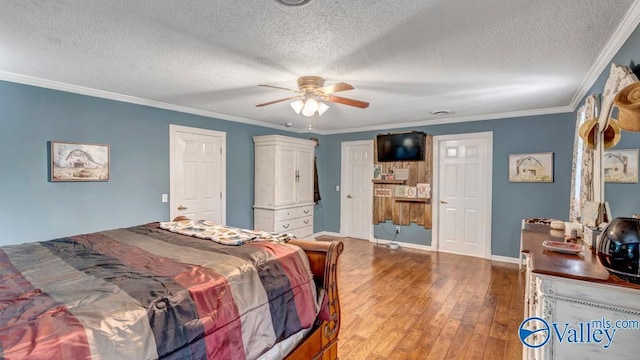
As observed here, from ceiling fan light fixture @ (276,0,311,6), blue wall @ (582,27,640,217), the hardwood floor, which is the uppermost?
ceiling fan light fixture @ (276,0,311,6)

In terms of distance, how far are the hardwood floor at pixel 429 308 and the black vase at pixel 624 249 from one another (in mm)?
1264

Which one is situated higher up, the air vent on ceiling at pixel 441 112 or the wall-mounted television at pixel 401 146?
the air vent on ceiling at pixel 441 112

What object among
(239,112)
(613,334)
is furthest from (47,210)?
(613,334)

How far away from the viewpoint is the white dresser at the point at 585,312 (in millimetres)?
1286

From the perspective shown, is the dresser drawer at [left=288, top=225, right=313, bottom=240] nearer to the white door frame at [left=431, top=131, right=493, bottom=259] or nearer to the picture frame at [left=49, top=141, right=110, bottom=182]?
the white door frame at [left=431, top=131, right=493, bottom=259]

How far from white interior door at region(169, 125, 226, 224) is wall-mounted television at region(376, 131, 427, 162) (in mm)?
2910

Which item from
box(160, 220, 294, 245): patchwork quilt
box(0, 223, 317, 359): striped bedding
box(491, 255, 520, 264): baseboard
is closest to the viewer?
box(0, 223, 317, 359): striped bedding

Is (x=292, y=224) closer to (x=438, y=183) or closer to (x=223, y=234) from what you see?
(x=438, y=183)

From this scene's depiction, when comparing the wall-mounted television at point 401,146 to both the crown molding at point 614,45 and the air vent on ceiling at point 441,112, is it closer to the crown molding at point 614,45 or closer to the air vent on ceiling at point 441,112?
the air vent on ceiling at point 441,112

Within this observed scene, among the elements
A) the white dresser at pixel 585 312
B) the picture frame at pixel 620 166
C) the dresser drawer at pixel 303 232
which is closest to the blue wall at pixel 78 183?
the dresser drawer at pixel 303 232

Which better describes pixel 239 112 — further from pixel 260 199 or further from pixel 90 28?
pixel 90 28

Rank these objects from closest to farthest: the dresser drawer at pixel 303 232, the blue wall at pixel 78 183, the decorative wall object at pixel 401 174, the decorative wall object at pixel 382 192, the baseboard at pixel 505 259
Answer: the blue wall at pixel 78 183 < the baseboard at pixel 505 259 < the dresser drawer at pixel 303 232 < the decorative wall object at pixel 401 174 < the decorative wall object at pixel 382 192

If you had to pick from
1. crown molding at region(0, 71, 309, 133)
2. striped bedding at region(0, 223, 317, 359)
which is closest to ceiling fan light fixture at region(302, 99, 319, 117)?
striped bedding at region(0, 223, 317, 359)

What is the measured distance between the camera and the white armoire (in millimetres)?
5012
